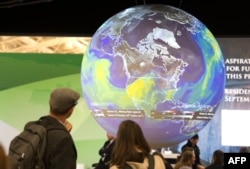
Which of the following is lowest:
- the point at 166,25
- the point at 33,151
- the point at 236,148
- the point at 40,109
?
the point at 236,148

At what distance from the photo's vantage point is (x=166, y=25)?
3.29 m

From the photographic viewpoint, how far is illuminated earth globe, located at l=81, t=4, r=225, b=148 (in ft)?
10.4

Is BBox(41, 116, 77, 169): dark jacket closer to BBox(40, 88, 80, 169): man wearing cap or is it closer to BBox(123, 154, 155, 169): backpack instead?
BBox(40, 88, 80, 169): man wearing cap

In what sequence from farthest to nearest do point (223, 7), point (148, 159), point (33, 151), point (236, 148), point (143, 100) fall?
point (223, 7) < point (236, 148) < point (143, 100) < point (148, 159) < point (33, 151)

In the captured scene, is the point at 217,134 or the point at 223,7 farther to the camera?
the point at 223,7

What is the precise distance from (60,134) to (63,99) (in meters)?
0.16

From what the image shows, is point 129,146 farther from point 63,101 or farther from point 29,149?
point 29,149

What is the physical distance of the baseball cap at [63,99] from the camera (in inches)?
90.2

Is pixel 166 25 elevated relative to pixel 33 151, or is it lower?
elevated

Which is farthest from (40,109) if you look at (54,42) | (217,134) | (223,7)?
(223,7)

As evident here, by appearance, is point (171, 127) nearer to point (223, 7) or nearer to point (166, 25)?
point (166, 25)

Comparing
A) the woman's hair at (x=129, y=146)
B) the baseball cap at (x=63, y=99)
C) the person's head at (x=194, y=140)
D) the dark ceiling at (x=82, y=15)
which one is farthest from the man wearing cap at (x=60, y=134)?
the dark ceiling at (x=82, y=15)

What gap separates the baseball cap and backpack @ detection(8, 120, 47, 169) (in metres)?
0.12

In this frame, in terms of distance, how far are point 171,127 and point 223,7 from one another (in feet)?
13.6
